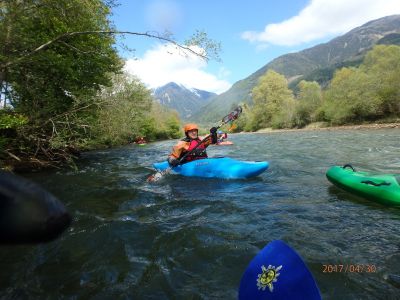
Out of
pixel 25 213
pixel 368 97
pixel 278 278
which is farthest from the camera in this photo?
pixel 368 97

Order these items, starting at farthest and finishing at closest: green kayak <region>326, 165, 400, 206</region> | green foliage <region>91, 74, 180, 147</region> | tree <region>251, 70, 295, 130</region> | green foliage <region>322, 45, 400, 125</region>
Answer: tree <region>251, 70, 295, 130</region> → green foliage <region>322, 45, 400, 125</region> → green foliage <region>91, 74, 180, 147</region> → green kayak <region>326, 165, 400, 206</region>

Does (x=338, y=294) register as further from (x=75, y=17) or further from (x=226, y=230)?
(x=75, y=17)

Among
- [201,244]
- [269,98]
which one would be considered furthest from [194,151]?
[269,98]

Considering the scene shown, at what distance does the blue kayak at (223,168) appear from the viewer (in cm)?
759

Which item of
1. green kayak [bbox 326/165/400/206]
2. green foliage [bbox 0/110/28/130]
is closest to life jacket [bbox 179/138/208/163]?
green kayak [bbox 326/165/400/206]

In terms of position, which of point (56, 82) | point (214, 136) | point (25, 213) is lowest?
point (214, 136)

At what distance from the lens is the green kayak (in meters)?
4.75

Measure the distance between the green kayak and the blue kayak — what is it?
1.89 m

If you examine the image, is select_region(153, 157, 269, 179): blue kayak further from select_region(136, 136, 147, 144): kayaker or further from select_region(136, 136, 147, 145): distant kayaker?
select_region(136, 136, 147, 144): kayaker

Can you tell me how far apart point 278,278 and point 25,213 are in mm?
1603

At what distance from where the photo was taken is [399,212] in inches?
179

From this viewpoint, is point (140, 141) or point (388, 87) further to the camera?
point (388, 87)

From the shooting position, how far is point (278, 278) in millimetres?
1974

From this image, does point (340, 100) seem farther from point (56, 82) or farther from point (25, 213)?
point (25, 213)
